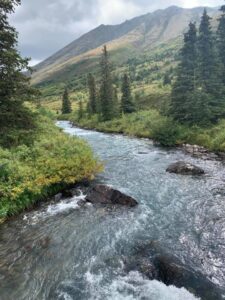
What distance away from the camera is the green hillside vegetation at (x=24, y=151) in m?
15.7

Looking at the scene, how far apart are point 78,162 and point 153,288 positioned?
34.1 feet

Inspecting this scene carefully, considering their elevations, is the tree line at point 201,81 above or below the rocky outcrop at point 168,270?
above

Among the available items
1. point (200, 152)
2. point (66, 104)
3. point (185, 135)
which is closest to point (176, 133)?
point (185, 135)

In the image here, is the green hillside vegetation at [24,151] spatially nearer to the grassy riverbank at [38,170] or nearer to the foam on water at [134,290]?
the grassy riverbank at [38,170]

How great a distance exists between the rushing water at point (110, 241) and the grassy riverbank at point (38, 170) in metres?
0.92

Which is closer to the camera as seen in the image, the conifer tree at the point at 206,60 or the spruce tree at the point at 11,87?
the spruce tree at the point at 11,87

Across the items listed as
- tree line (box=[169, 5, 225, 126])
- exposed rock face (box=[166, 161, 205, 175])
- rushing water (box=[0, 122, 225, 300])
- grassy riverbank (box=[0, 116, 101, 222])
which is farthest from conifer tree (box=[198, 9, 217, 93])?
grassy riverbank (box=[0, 116, 101, 222])

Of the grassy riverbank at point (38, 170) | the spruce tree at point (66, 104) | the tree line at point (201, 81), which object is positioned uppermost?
the tree line at point (201, 81)

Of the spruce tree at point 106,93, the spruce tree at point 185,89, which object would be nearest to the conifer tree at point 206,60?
the spruce tree at point 185,89

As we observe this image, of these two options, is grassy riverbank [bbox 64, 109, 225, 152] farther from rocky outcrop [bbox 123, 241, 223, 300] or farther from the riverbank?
rocky outcrop [bbox 123, 241, 223, 300]

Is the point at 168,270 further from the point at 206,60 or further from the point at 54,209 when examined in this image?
the point at 206,60

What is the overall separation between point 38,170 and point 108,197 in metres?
4.27

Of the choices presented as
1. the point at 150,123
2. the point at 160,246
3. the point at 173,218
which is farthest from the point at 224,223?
the point at 150,123

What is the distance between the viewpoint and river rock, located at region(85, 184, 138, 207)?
1680 cm
